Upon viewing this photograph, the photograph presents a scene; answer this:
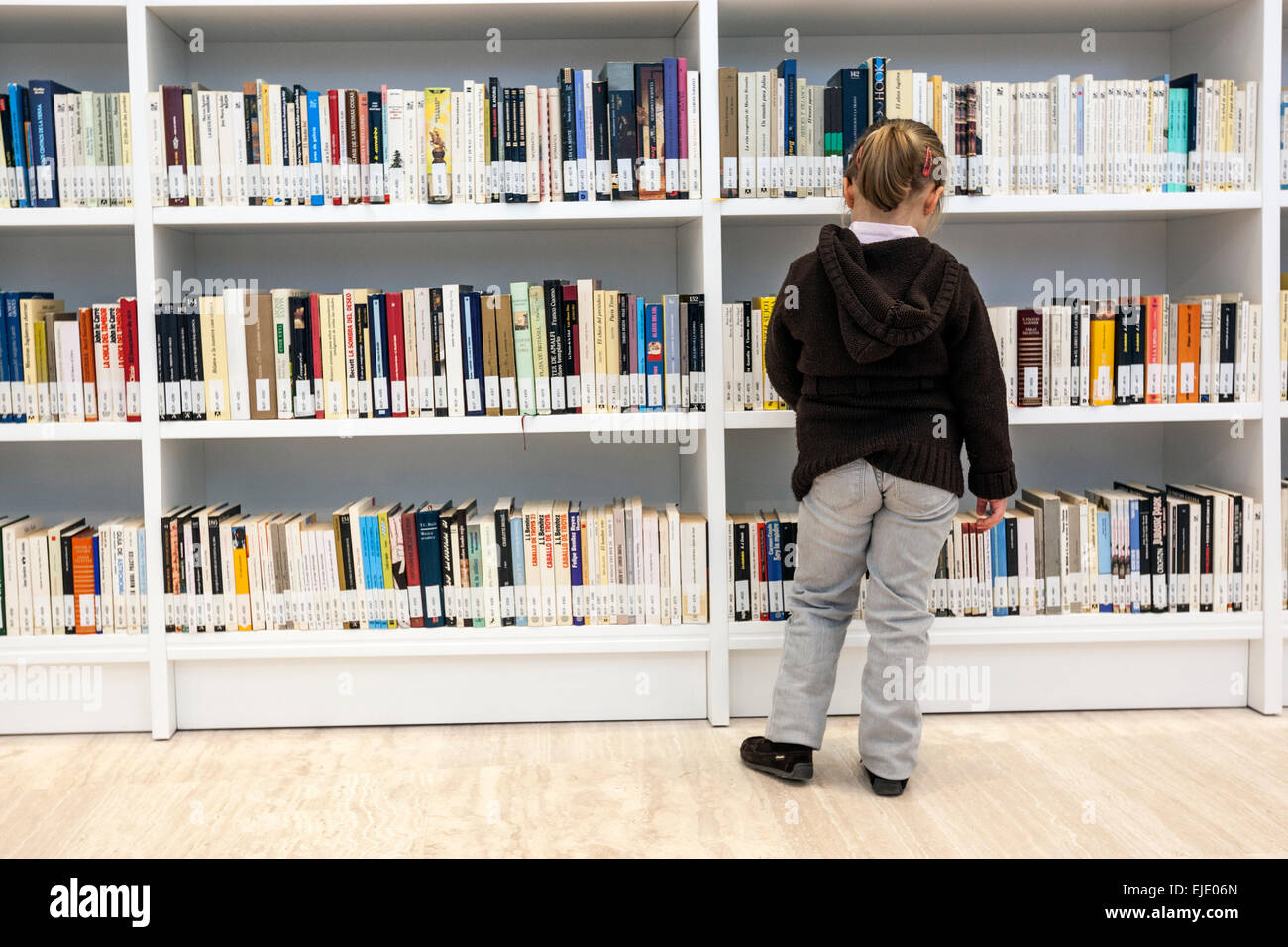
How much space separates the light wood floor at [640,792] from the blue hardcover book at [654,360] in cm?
78

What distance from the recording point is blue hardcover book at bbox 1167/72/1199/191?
2.84m

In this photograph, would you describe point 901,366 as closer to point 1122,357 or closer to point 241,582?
point 1122,357

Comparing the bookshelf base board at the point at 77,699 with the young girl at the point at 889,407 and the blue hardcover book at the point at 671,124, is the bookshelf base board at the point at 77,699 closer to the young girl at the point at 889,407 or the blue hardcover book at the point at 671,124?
the young girl at the point at 889,407

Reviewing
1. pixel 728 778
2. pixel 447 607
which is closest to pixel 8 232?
pixel 447 607

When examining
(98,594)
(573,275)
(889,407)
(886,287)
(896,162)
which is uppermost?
(896,162)

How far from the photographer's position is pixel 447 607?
2.87m

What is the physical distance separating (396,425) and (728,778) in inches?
43.1

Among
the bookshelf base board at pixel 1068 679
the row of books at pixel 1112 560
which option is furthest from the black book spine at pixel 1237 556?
the bookshelf base board at pixel 1068 679

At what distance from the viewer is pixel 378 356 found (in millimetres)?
2805

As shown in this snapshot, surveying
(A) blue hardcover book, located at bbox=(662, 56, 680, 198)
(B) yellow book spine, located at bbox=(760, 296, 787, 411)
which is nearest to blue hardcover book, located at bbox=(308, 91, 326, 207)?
(A) blue hardcover book, located at bbox=(662, 56, 680, 198)

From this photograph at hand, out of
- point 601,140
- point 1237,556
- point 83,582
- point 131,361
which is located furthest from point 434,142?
point 1237,556

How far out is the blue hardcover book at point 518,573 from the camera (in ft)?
9.39

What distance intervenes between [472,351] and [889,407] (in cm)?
99
